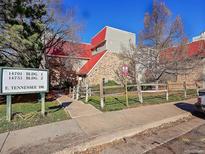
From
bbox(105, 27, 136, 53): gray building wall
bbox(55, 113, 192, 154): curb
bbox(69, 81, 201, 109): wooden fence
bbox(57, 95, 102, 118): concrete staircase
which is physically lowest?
bbox(55, 113, 192, 154): curb

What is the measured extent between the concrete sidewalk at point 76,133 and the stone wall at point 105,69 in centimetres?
1608

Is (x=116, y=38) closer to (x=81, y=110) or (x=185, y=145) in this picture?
(x=81, y=110)

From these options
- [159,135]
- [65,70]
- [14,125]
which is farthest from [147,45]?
[14,125]

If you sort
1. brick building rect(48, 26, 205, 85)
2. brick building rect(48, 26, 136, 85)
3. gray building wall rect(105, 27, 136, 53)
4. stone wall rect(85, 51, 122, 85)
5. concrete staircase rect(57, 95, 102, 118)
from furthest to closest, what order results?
gray building wall rect(105, 27, 136, 53)
brick building rect(48, 26, 136, 85)
stone wall rect(85, 51, 122, 85)
brick building rect(48, 26, 205, 85)
concrete staircase rect(57, 95, 102, 118)

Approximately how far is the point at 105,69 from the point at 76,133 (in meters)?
19.3

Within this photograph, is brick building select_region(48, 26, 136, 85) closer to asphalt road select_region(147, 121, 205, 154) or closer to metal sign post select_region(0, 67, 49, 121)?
metal sign post select_region(0, 67, 49, 121)

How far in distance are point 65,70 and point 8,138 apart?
19.1 m

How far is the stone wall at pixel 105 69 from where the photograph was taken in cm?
2323

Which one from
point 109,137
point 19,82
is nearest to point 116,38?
point 19,82

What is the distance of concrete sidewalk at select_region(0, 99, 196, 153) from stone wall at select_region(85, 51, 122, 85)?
52.8 feet

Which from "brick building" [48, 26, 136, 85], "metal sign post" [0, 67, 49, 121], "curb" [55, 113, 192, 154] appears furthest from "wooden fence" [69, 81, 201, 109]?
"brick building" [48, 26, 136, 85]

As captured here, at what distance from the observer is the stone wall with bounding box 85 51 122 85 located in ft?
76.2

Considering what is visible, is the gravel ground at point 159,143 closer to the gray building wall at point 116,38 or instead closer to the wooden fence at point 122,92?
the wooden fence at point 122,92

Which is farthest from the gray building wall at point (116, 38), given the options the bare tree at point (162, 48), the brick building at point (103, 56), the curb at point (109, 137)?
the curb at point (109, 137)
